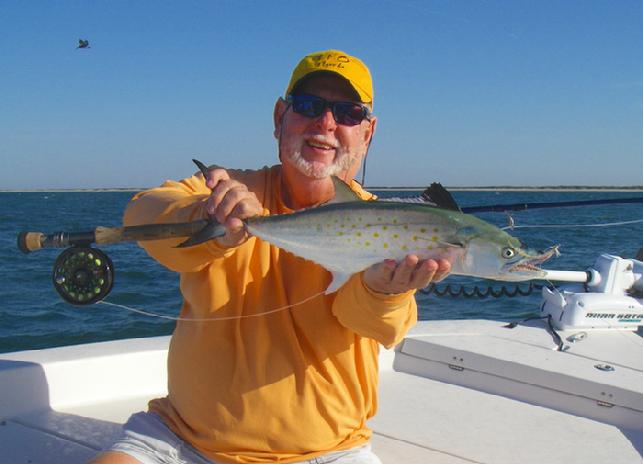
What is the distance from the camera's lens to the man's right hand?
7.97 feet

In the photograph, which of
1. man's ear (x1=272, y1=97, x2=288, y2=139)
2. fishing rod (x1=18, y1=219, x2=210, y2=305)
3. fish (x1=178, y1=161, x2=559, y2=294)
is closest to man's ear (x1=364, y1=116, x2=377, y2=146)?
man's ear (x1=272, y1=97, x2=288, y2=139)

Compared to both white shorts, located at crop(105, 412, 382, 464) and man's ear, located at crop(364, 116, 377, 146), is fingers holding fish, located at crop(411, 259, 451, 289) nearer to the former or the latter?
white shorts, located at crop(105, 412, 382, 464)

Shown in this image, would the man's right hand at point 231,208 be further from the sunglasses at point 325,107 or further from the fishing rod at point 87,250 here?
the sunglasses at point 325,107

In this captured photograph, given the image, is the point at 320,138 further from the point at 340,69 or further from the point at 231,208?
the point at 231,208

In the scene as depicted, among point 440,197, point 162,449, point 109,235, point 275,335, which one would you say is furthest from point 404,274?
point 162,449

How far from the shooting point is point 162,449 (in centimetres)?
283

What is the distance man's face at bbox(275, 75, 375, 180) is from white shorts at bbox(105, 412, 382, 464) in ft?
4.76

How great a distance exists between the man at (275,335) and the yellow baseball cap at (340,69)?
11 mm

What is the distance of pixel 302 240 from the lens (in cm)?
269

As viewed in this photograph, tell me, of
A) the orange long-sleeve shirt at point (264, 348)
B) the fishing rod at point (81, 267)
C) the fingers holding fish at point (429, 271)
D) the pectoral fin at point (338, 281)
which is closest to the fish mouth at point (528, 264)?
the fingers holding fish at point (429, 271)

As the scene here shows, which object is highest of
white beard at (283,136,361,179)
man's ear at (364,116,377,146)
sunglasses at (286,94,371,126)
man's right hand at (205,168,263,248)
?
sunglasses at (286,94,371,126)

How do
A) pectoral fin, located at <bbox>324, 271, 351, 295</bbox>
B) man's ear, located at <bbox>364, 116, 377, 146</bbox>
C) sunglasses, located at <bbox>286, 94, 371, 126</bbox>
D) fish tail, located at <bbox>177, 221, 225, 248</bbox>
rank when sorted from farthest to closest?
man's ear, located at <bbox>364, 116, 377, 146</bbox>, sunglasses, located at <bbox>286, 94, 371, 126</bbox>, pectoral fin, located at <bbox>324, 271, 351, 295</bbox>, fish tail, located at <bbox>177, 221, 225, 248</bbox>

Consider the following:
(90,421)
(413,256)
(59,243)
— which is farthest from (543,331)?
(59,243)

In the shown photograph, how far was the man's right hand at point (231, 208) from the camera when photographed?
2.43 meters
